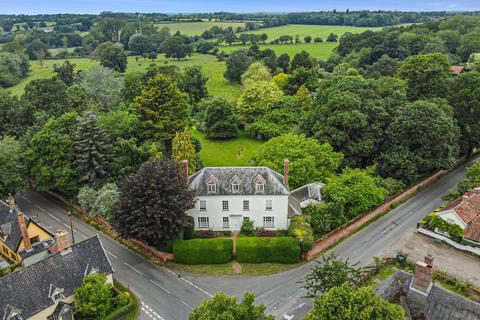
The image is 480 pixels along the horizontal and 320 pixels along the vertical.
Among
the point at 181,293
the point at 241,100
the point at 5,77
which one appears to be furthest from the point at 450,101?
the point at 5,77

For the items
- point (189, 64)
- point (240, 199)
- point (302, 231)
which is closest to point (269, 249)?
point (302, 231)

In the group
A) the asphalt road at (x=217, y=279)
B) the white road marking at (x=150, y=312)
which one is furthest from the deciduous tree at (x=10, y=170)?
the white road marking at (x=150, y=312)

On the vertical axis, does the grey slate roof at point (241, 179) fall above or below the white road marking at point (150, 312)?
above

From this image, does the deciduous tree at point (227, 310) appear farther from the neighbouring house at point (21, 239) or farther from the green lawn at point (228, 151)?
the green lawn at point (228, 151)

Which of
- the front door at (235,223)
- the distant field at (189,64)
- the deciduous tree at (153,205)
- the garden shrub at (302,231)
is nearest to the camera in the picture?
the deciduous tree at (153,205)

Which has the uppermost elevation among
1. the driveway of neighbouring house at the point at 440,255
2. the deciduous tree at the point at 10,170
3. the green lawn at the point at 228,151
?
the deciduous tree at the point at 10,170

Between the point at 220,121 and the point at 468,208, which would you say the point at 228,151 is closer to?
the point at 220,121

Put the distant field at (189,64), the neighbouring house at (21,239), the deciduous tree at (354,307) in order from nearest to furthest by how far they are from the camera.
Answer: the deciduous tree at (354,307), the neighbouring house at (21,239), the distant field at (189,64)

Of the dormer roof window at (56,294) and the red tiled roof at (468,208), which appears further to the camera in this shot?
the red tiled roof at (468,208)
